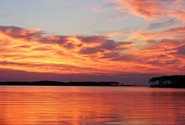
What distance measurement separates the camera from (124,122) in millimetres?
33875

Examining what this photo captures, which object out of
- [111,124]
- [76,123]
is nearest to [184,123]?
[111,124]

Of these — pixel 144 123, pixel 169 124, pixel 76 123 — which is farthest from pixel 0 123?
pixel 169 124

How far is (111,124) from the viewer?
32219mm

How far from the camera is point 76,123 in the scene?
3225 cm

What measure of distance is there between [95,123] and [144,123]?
4.30 metres

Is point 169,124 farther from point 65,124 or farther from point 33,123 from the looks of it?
point 33,123

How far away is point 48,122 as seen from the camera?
109 feet

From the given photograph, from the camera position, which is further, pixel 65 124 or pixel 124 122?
pixel 124 122

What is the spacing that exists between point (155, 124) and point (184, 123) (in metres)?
2.74

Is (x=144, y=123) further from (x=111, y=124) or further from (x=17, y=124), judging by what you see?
(x=17, y=124)

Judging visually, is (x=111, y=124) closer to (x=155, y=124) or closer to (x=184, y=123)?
(x=155, y=124)

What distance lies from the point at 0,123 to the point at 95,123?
8.33 m

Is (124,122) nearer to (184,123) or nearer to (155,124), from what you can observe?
(155,124)

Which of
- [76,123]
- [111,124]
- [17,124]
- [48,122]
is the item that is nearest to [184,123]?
[111,124]
